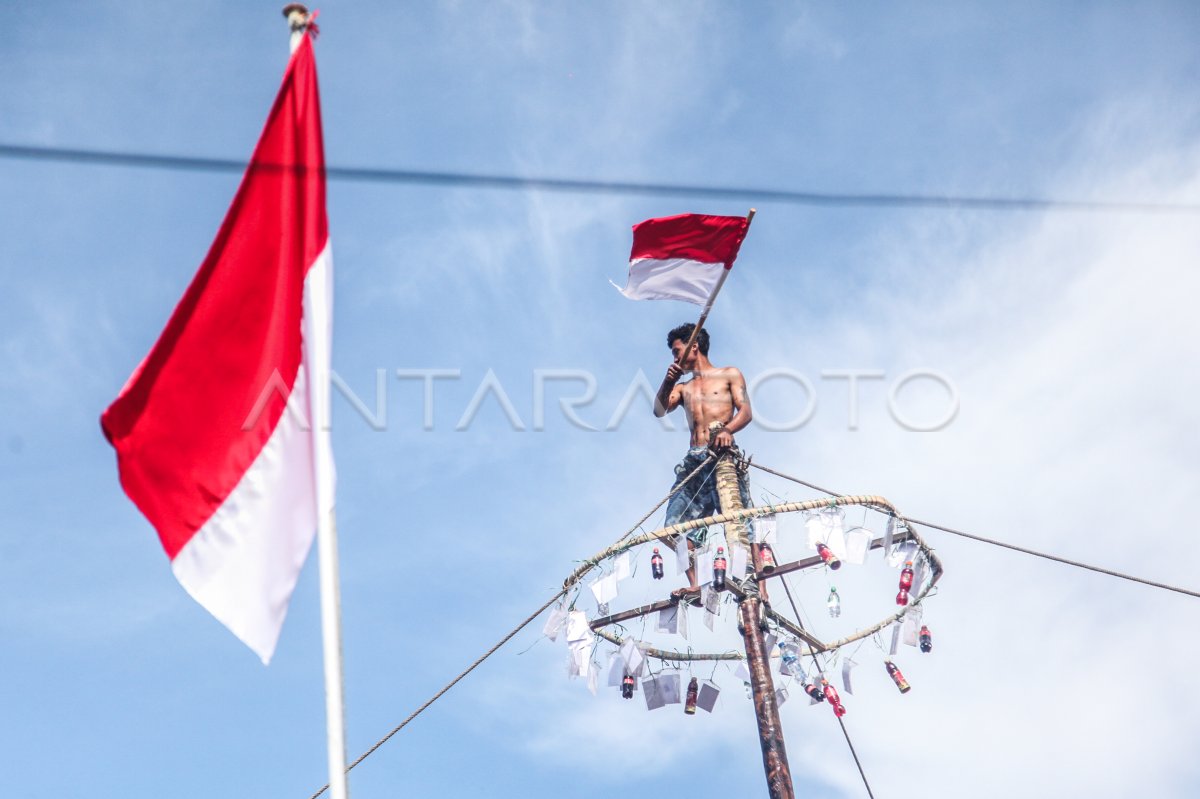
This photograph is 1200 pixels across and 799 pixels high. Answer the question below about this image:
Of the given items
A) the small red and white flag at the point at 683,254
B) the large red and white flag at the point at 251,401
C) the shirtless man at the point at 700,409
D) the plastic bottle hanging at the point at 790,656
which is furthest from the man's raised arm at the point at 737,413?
the large red and white flag at the point at 251,401

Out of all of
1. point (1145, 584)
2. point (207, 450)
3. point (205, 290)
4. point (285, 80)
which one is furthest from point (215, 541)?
point (1145, 584)

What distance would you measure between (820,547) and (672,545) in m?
1.45

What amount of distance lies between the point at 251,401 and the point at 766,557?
731 cm

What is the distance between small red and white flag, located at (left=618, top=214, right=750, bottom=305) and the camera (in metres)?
13.3

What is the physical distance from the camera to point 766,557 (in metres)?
12.8

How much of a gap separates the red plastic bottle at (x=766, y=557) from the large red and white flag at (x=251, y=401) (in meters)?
7.19

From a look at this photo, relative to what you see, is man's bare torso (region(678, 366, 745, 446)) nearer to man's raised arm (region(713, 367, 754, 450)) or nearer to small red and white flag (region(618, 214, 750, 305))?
man's raised arm (region(713, 367, 754, 450))

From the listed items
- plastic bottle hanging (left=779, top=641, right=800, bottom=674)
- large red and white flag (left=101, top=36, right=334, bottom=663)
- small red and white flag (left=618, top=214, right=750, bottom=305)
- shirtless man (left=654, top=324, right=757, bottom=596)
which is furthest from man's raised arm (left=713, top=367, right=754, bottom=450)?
large red and white flag (left=101, top=36, right=334, bottom=663)

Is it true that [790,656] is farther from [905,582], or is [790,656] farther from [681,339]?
[681,339]

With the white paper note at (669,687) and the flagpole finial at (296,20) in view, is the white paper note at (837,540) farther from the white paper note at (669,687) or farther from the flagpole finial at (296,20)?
the flagpole finial at (296,20)

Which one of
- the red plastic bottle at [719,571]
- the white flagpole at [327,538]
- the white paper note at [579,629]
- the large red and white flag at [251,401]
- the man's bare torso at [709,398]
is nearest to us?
the white flagpole at [327,538]

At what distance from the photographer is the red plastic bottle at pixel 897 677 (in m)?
13.6

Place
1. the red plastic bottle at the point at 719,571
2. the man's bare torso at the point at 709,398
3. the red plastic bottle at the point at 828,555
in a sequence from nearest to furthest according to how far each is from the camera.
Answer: the red plastic bottle at the point at 719,571
the red plastic bottle at the point at 828,555
the man's bare torso at the point at 709,398

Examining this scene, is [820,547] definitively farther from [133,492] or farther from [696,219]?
[133,492]
